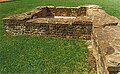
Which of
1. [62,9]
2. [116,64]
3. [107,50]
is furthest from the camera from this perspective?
[62,9]

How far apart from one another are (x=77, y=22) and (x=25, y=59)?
8.37ft

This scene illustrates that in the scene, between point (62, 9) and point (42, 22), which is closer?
point (42, 22)

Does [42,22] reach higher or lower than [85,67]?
higher

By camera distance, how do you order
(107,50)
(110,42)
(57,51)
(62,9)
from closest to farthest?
1. (107,50)
2. (110,42)
3. (57,51)
4. (62,9)

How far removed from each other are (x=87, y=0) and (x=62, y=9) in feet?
22.3

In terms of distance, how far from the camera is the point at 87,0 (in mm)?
17781

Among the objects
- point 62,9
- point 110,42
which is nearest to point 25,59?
point 110,42

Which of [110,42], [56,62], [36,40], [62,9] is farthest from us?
[62,9]

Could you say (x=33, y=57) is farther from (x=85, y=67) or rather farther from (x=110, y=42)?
(x=110, y=42)

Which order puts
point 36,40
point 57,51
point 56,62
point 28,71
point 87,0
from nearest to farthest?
point 28,71, point 56,62, point 57,51, point 36,40, point 87,0

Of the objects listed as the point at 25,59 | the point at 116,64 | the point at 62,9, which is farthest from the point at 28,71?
the point at 62,9

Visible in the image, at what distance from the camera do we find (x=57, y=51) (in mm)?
6461

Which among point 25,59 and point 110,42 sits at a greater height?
point 110,42

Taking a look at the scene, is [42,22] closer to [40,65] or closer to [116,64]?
[40,65]
